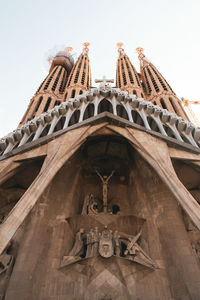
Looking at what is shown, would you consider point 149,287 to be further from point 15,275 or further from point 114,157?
point 114,157

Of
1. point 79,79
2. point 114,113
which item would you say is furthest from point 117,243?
point 79,79

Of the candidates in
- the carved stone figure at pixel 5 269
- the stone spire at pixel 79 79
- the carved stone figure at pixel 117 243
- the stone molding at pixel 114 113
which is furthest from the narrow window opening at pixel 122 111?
the stone spire at pixel 79 79

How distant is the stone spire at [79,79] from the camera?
2308cm

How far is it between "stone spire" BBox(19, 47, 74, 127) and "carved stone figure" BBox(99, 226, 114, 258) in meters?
12.5

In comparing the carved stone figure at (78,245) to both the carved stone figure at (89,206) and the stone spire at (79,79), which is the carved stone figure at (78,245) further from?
the stone spire at (79,79)

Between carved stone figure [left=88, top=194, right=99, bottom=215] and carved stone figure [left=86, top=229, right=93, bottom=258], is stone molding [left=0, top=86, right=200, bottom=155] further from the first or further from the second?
carved stone figure [left=86, top=229, right=93, bottom=258]

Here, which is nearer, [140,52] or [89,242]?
[89,242]

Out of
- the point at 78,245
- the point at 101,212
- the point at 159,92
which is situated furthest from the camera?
the point at 159,92

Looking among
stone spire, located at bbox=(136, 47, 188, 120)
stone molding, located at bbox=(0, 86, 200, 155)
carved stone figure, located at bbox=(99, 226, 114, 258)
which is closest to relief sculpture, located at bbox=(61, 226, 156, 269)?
carved stone figure, located at bbox=(99, 226, 114, 258)

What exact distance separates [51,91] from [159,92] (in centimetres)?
1107

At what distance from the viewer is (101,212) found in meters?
9.18

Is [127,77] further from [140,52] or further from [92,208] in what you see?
[92,208]

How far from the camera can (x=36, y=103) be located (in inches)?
834

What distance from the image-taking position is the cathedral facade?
662 centimetres
